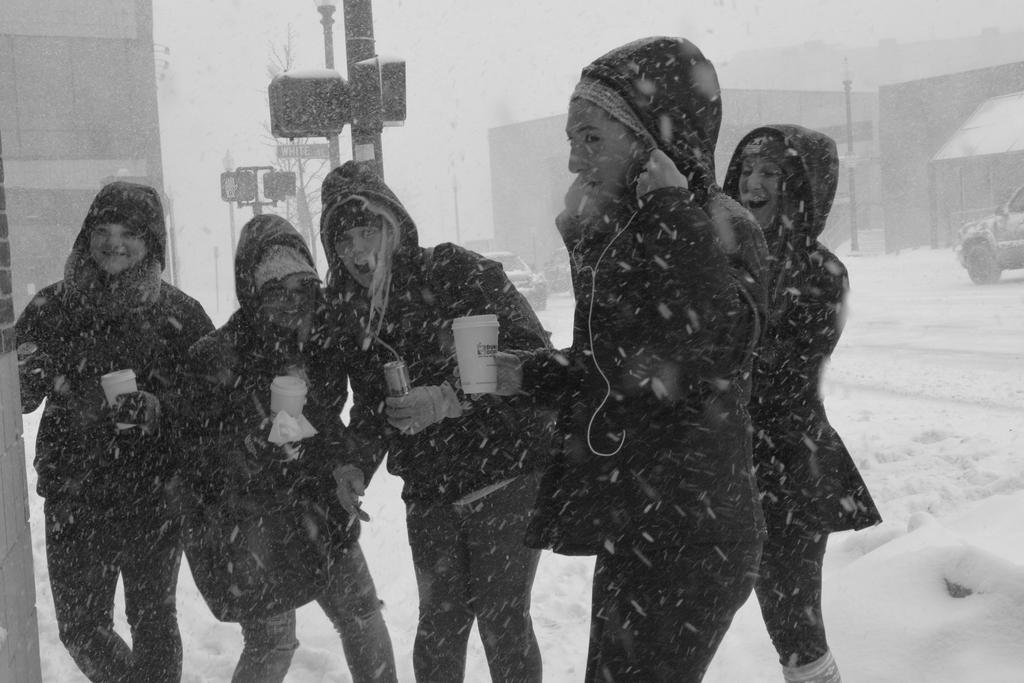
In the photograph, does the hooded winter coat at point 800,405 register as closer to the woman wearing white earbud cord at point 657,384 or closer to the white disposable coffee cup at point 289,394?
the woman wearing white earbud cord at point 657,384

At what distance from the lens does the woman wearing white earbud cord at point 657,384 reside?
1711mm

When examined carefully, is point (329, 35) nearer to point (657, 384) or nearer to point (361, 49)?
point (361, 49)

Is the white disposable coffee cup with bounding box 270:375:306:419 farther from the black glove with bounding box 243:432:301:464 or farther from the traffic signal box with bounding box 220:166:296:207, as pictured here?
the traffic signal box with bounding box 220:166:296:207

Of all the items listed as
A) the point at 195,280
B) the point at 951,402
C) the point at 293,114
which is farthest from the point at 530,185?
the point at 293,114

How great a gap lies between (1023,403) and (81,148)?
26.5 m

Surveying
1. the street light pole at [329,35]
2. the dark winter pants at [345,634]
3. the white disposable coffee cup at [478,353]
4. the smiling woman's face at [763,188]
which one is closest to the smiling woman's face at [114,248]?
the dark winter pants at [345,634]

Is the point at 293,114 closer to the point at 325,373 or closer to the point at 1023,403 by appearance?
the point at 325,373

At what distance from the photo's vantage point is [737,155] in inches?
117

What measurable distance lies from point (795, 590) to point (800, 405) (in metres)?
0.52

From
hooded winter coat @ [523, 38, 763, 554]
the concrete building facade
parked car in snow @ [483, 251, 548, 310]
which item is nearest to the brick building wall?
hooded winter coat @ [523, 38, 763, 554]

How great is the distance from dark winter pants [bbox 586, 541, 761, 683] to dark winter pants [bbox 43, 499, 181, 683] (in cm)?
183

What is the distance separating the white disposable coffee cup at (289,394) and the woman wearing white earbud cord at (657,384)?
3.54 feet

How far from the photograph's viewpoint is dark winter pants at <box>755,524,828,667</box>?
2705 mm

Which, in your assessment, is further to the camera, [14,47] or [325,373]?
[14,47]
